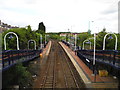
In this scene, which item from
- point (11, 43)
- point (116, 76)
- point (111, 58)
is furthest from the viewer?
point (11, 43)

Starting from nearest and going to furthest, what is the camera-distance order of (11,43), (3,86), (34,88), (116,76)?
1. (3,86)
2. (34,88)
3. (116,76)
4. (11,43)

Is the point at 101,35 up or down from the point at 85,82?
up

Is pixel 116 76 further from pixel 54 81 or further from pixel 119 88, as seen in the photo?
pixel 54 81

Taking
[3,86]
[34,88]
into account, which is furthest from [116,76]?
[3,86]

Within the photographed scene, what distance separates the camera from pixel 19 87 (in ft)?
36.3

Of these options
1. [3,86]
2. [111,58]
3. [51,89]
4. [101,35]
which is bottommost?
[51,89]

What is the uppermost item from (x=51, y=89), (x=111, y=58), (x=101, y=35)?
(x=101, y=35)

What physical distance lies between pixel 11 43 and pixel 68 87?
15601 mm

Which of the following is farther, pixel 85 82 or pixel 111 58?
pixel 85 82

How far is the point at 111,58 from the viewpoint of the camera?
10812mm

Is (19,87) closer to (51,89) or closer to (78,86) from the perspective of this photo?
(51,89)

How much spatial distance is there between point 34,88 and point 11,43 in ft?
45.7

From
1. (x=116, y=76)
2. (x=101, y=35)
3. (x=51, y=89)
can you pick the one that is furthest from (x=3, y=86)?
(x=101, y=35)


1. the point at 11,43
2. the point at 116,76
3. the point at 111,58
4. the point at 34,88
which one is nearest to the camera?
the point at 111,58
